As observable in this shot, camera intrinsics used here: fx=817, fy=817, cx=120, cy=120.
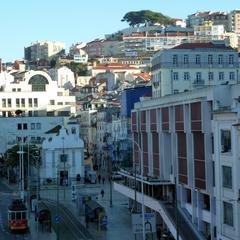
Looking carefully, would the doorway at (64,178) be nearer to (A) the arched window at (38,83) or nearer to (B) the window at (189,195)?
(A) the arched window at (38,83)

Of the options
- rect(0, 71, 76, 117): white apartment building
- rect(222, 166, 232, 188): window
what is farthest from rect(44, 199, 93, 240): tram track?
rect(0, 71, 76, 117): white apartment building

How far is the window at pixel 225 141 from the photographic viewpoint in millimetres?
45406

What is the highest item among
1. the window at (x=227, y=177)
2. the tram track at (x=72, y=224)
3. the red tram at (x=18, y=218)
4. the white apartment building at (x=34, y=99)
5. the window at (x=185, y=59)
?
the window at (x=185, y=59)

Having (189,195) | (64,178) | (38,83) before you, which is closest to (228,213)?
(189,195)

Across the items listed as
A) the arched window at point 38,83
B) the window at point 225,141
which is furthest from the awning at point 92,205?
the arched window at point 38,83

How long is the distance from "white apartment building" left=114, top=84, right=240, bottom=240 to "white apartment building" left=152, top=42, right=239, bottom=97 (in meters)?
24.5

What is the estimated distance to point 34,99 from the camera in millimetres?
142250

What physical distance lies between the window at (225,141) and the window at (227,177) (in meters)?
1.03

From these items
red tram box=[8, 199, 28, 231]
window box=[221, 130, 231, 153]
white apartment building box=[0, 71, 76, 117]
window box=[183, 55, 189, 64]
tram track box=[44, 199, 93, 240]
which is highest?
window box=[183, 55, 189, 64]

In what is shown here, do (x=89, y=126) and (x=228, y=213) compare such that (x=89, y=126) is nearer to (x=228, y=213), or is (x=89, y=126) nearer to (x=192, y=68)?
(x=192, y=68)

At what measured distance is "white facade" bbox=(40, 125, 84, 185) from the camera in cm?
10606

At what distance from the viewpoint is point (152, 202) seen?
58906 millimetres

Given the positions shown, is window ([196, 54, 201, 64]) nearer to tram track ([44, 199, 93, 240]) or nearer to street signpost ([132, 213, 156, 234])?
tram track ([44, 199, 93, 240])

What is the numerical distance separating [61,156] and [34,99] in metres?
36.5
